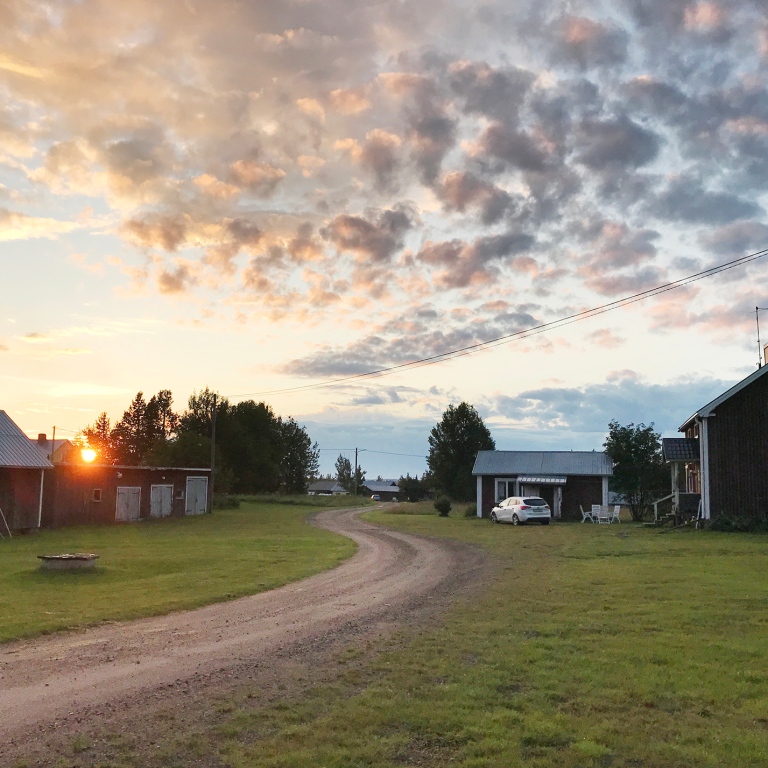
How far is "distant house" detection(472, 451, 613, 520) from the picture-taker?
46.5 meters

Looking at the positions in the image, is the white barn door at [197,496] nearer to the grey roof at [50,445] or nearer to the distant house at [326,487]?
the grey roof at [50,445]

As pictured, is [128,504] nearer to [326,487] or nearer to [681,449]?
[681,449]

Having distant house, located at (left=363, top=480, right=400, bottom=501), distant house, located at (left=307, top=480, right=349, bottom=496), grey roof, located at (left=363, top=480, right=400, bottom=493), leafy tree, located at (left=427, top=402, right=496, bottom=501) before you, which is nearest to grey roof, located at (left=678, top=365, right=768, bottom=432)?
leafy tree, located at (left=427, top=402, right=496, bottom=501)

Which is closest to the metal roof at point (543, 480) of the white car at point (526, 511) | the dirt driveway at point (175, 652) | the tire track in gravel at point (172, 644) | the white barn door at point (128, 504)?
the white car at point (526, 511)

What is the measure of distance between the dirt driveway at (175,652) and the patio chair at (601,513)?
1044 inches

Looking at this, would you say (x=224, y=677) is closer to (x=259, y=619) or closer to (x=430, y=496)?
(x=259, y=619)

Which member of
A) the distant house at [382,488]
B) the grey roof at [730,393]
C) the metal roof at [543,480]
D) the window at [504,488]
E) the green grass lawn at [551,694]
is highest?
the grey roof at [730,393]

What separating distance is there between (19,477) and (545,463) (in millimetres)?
30646

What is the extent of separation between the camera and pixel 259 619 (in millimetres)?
12656

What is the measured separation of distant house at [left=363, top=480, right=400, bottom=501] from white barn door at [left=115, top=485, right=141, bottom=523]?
11142 cm

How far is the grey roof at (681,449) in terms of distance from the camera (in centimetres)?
3610

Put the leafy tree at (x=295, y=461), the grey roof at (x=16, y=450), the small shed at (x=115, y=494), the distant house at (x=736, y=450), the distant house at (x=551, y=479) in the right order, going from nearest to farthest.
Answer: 1. the distant house at (x=736, y=450)
2. the grey roof at (x=16, y=450)
3. the small shed at (x=115, y=494)
4. the distant house at (x=551, y=479)
5. the leafy tree at (x=295, y=461)

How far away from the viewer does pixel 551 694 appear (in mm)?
7922

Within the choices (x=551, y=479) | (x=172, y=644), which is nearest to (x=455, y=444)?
(x=551, y=479)
